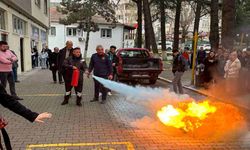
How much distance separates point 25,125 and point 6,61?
2980 mm

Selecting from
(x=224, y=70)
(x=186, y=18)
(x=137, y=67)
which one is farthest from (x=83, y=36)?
(x=224, y=70)

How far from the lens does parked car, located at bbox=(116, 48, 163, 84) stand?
14662mm

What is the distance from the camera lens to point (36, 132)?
672 centimetres

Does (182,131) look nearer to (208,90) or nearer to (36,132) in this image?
(36,132)

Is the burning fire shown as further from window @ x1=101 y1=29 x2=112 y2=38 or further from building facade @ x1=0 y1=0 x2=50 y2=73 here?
window @ x1=101 y1=29 x2=112 y2=38

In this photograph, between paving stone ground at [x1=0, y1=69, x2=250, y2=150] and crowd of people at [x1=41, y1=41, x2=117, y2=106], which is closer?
paving stone ground at [x1=0, y1=69, x2=250, y2=150]

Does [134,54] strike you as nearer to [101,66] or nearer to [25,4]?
[101,66]

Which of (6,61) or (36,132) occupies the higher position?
(6,61)

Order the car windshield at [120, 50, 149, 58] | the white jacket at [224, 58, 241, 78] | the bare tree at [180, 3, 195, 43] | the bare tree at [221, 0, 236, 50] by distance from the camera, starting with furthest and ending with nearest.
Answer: the bare tree at [180, 3, 195, 43]
the car windshield at [120, 50, 149, 58]
the bare tree at [221, 0, 236, 50]
the white jacket at [224, 58, 241, 78]

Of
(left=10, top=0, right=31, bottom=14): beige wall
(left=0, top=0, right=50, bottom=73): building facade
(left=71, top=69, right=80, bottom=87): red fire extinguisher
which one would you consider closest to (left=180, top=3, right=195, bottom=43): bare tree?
(left=0, top=0, right=50, bottom=73): building facade

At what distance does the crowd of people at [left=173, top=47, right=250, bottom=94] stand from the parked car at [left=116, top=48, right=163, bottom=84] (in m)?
2.09

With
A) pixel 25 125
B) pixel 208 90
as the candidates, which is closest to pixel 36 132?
pixel 25 125

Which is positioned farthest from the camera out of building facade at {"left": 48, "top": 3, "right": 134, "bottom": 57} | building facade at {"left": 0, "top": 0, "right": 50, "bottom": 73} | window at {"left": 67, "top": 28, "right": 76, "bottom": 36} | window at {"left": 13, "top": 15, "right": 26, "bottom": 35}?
window at {"left": 67, "top": 28, "right": 76, "bottom": 36}

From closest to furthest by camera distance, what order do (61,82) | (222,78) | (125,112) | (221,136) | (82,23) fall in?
(221,136) < (125,112) < (222,78) < (61,82) < (82,23)
